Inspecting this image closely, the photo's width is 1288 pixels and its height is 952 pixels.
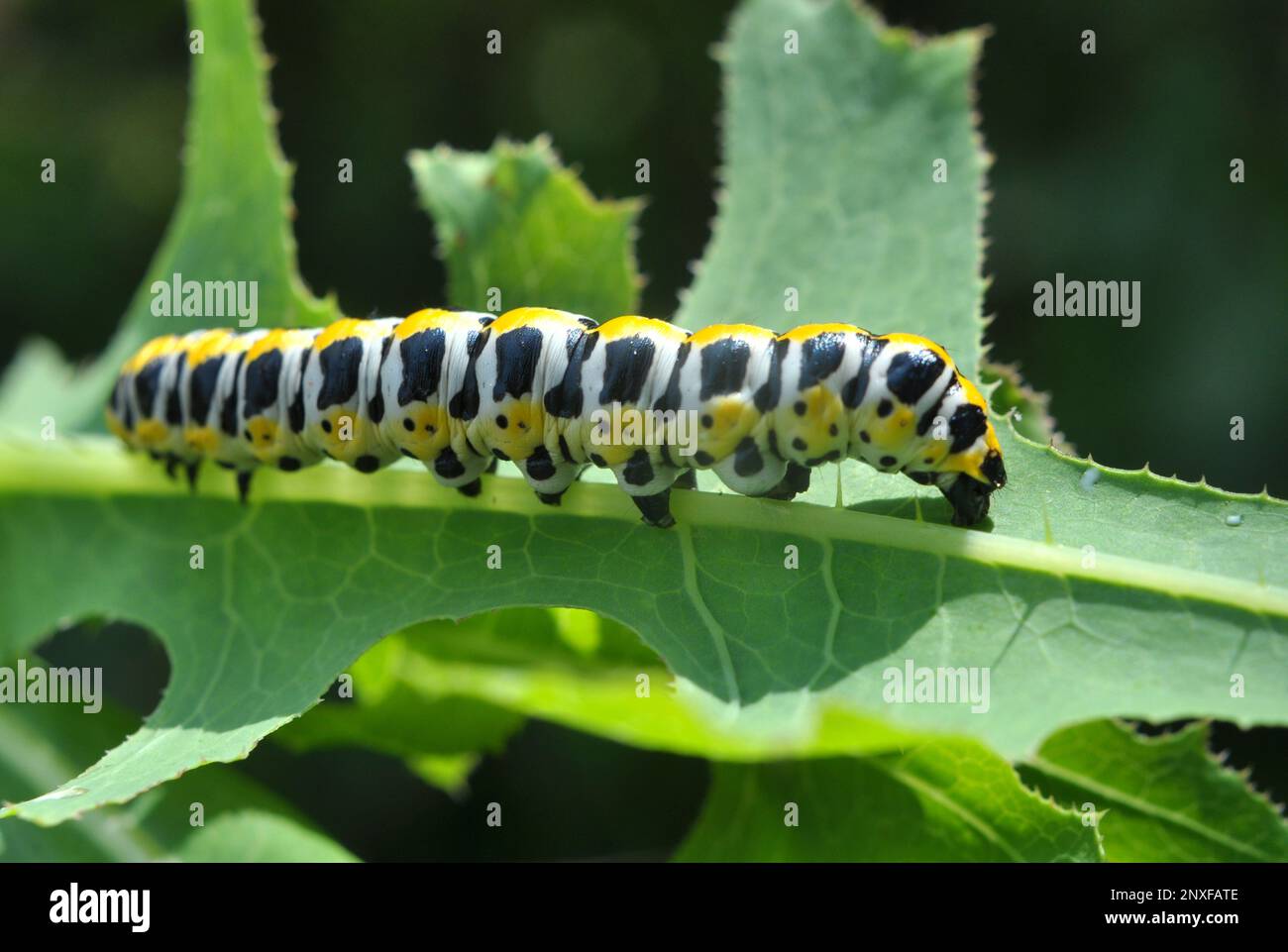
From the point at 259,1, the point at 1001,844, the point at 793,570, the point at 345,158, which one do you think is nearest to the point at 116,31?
the point at 259,1

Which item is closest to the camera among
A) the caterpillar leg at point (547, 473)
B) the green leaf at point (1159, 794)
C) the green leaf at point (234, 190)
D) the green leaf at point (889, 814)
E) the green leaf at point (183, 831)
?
the green leaf at point (889, 814)

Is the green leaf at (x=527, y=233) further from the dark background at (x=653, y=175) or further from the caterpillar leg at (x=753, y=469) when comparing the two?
the dark background at (x=653, y=175)

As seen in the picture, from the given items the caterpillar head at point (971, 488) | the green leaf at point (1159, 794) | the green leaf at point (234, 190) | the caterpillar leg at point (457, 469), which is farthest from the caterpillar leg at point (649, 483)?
the green leaf at point (234, 190)

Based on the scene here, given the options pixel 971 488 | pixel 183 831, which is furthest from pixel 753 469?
pixel 183 831

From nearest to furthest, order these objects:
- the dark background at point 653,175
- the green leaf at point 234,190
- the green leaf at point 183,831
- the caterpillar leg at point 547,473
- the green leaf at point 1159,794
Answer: the green leaf at point 1159,794 → the caterpillar leg at point 547,473 → the green leaf at point 183,831 → the green leaf at point 234,190 → the dark background at point 653,175

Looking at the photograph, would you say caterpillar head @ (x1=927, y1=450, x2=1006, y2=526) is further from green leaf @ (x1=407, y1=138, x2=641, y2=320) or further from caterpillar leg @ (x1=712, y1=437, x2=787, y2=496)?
green leaf @ (x1=407, y1=138, x2=641, y2=320)

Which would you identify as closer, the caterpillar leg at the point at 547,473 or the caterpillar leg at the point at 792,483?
the caterpillar leg at the point at 792,483
